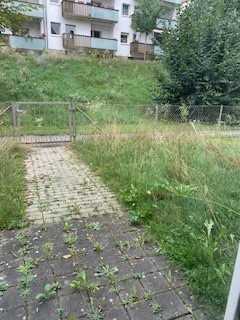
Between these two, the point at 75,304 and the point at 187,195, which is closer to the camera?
the point at 75,304

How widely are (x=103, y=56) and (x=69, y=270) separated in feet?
60.7

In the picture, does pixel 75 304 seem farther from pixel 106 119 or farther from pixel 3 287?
pixel 106 119

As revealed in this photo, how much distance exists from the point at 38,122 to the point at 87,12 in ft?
52.9

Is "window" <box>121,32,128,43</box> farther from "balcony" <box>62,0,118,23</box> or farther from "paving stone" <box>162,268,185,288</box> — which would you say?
"paving stone" <box>162,268,185,288</box>

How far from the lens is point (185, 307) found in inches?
80.0

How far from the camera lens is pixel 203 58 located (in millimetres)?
11148

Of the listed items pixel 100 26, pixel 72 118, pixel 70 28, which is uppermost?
pixel 100 26

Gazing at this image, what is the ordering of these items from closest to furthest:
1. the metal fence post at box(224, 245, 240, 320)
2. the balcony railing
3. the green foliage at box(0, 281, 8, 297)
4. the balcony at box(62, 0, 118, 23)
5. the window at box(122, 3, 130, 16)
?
the metal fence post at box(224, 245, 240, 320)
the green foliage at box(0, 281, 8, 297)
the balcony at box(62, 0, 118, 23)
the balcony railing
the window at box(122, 3, 130, 16)

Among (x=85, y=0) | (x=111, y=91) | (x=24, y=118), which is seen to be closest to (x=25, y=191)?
(x=24, y=118)

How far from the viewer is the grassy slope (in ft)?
Answer: 40.9

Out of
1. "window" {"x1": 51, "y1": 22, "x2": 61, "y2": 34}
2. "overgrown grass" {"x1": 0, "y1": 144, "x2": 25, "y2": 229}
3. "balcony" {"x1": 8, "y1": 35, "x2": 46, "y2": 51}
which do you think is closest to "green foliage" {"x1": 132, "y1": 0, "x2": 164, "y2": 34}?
"window" {"x1": 51, "y1": 22, "x2": 61, "y2": 34}

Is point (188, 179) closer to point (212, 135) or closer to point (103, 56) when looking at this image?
point (212, 135)

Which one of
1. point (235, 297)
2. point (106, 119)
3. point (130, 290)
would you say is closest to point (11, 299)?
point (130, 290)

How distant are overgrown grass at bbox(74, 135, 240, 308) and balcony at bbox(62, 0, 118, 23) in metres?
18.9
